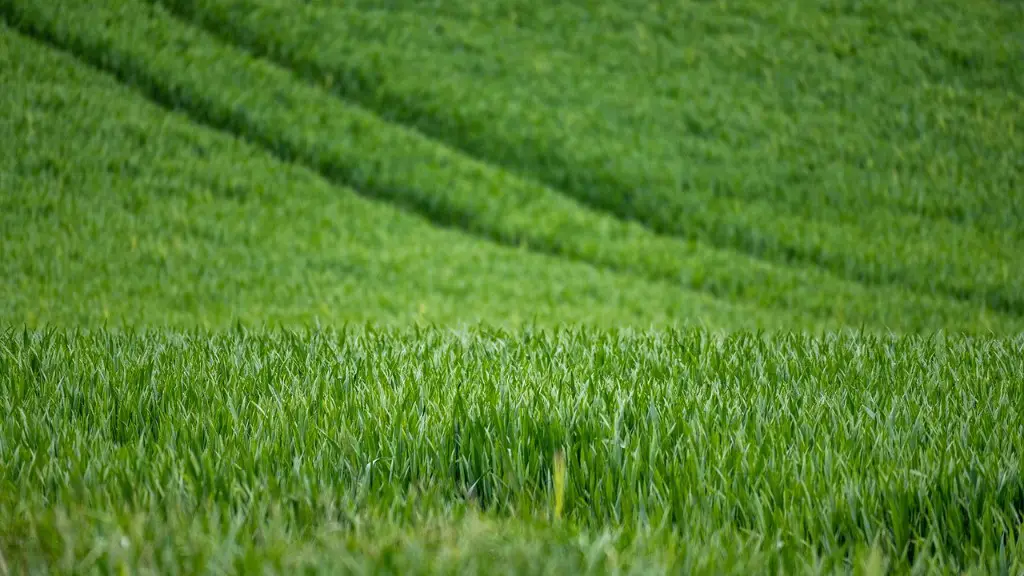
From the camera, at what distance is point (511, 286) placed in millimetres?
12508

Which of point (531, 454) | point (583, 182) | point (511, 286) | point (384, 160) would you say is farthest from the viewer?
point (583, 182)

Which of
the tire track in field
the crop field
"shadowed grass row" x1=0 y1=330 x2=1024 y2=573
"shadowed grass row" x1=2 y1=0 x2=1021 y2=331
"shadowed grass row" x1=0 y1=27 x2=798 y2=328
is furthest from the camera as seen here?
the tire track in field

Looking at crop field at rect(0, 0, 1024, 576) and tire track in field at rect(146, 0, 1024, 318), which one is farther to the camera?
tire track in field at rect(146, 0, 1024, 318)

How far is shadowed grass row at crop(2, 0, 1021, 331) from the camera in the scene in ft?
45.2

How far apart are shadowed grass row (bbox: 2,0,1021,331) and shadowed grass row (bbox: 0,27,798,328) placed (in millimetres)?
671

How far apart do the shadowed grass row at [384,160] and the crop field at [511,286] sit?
3.4 inches

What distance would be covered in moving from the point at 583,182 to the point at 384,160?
174 inches

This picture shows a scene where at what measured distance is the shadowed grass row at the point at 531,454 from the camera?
1.74 m

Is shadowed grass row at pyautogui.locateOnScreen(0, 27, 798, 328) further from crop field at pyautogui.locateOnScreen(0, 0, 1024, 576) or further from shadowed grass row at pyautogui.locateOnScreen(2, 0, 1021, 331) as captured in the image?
shadowed grass row at pyautogui.locateOnScreen(2, 0, 1021, 331)

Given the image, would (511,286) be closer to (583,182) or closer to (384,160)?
(583,182)

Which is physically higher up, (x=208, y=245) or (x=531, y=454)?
(x=531, y=454)

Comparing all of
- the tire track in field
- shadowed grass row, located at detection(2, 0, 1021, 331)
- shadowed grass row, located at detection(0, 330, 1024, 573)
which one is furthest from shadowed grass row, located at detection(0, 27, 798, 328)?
shadowed grass row, located at detection(0, 330, 1024, 573)

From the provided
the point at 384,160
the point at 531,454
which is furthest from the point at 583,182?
the point at 531,454

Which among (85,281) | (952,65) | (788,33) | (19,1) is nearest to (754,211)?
(788,33)
